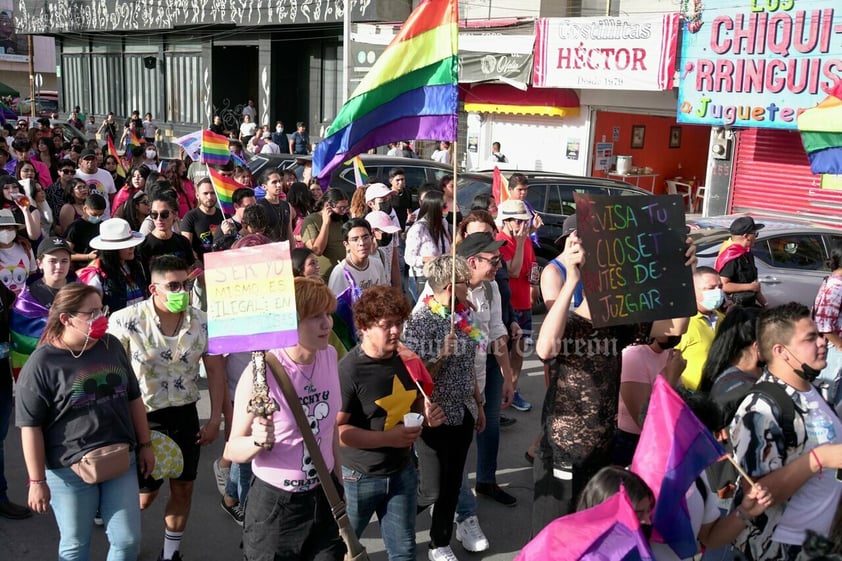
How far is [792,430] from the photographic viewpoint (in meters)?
3.36

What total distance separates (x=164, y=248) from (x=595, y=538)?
16.9ft

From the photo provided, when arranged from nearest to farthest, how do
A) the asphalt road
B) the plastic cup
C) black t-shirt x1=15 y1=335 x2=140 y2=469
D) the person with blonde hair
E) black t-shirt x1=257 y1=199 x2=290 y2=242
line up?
the person with blonde hair → black t-shirt x1=15 y1=335 x2=140 y2=469 → the plastic cup → the asphalt road → black t-shirt x1=257 y1=199 x2=290 y2=242

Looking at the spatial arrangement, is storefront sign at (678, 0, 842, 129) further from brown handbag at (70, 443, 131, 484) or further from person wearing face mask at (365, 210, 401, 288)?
brown handbag at (70, 443, 131, 484)

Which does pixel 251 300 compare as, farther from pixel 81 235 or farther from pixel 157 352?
pixel 81 235

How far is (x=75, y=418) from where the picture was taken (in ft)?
12.1

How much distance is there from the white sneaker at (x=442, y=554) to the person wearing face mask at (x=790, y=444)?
67.1 inches

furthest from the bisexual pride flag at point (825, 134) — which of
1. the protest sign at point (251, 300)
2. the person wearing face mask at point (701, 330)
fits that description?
the protest sign at point (251, 300)

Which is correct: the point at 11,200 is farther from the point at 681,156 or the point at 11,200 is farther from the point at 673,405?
the point at 681,156

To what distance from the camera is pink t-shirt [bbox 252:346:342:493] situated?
133 inches

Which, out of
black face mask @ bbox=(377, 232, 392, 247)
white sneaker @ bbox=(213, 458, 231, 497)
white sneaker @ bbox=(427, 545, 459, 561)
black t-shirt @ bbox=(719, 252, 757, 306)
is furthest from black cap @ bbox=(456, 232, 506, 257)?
black t-shirt @ bbox=(719, 252, 757, 306)

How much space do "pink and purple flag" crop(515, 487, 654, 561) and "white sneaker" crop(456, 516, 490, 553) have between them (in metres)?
2.37

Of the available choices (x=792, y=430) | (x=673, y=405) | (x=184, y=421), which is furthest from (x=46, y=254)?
(x=792, y=430)

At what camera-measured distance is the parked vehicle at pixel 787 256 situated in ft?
30.3

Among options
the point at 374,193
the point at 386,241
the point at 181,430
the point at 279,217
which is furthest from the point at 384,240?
the point at 181,430
